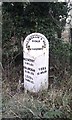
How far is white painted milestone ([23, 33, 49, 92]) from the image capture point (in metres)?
2.67

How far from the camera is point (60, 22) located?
3471mm

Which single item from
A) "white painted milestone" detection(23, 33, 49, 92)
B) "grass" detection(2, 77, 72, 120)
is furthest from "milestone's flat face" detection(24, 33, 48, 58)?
"grass" detection(2, 77, 72, 120)

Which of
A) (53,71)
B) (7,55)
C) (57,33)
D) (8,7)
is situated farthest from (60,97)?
(8,7)

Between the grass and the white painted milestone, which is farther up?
the white painted milestone

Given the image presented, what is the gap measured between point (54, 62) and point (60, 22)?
Result: 0.65 meters

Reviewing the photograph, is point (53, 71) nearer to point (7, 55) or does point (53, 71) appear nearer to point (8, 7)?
point (7, 55)

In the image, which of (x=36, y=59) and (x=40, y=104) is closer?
(x=40, y=104)

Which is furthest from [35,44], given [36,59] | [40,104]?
[40,104]

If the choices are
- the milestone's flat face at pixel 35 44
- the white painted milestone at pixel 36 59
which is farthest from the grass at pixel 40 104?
the milestone's flat face at pixel 35 44

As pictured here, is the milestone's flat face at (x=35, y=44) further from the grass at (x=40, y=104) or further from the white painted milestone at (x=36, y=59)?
the grass at (x=40, y=104)

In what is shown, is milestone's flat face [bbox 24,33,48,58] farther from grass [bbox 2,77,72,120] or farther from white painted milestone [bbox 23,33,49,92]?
grass [bbox 2,77,72,120]

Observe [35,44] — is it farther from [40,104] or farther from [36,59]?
[40,104]

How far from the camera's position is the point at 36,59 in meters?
2.65

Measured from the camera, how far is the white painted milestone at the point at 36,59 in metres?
2.67
